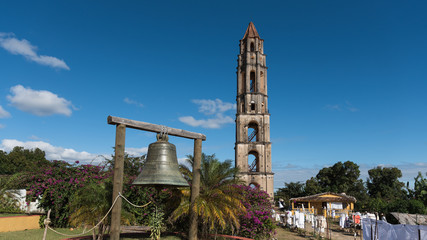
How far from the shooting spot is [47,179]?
14195 mm

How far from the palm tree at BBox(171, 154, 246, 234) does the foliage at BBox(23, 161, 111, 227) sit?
15.8ft

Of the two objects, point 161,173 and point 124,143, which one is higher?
point 124,143

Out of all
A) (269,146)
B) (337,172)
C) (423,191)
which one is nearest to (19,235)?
(269,146)

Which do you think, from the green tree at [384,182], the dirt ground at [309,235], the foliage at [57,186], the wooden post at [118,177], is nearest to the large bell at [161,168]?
the wooden post at [118,177]

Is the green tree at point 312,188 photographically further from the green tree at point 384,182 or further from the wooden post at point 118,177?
the wooden post at point 118,177

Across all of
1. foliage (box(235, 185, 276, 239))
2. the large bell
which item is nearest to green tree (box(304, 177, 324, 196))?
Result: foliage (box(235, 185, 276, 239))

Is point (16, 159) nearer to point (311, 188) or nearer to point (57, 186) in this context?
point (57, 186)

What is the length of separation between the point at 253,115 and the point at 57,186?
905 inches

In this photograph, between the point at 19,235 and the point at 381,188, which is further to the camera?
the point at 381,188

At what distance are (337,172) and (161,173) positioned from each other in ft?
178

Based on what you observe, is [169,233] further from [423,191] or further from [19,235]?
[423,191]

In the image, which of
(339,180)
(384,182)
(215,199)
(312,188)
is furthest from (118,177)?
(384,182)

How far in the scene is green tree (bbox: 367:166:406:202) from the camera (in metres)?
53.4

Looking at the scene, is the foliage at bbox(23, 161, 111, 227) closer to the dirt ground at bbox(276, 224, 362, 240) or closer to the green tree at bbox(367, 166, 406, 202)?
the dirt ground at bbox(276, 224, 362, 240)
